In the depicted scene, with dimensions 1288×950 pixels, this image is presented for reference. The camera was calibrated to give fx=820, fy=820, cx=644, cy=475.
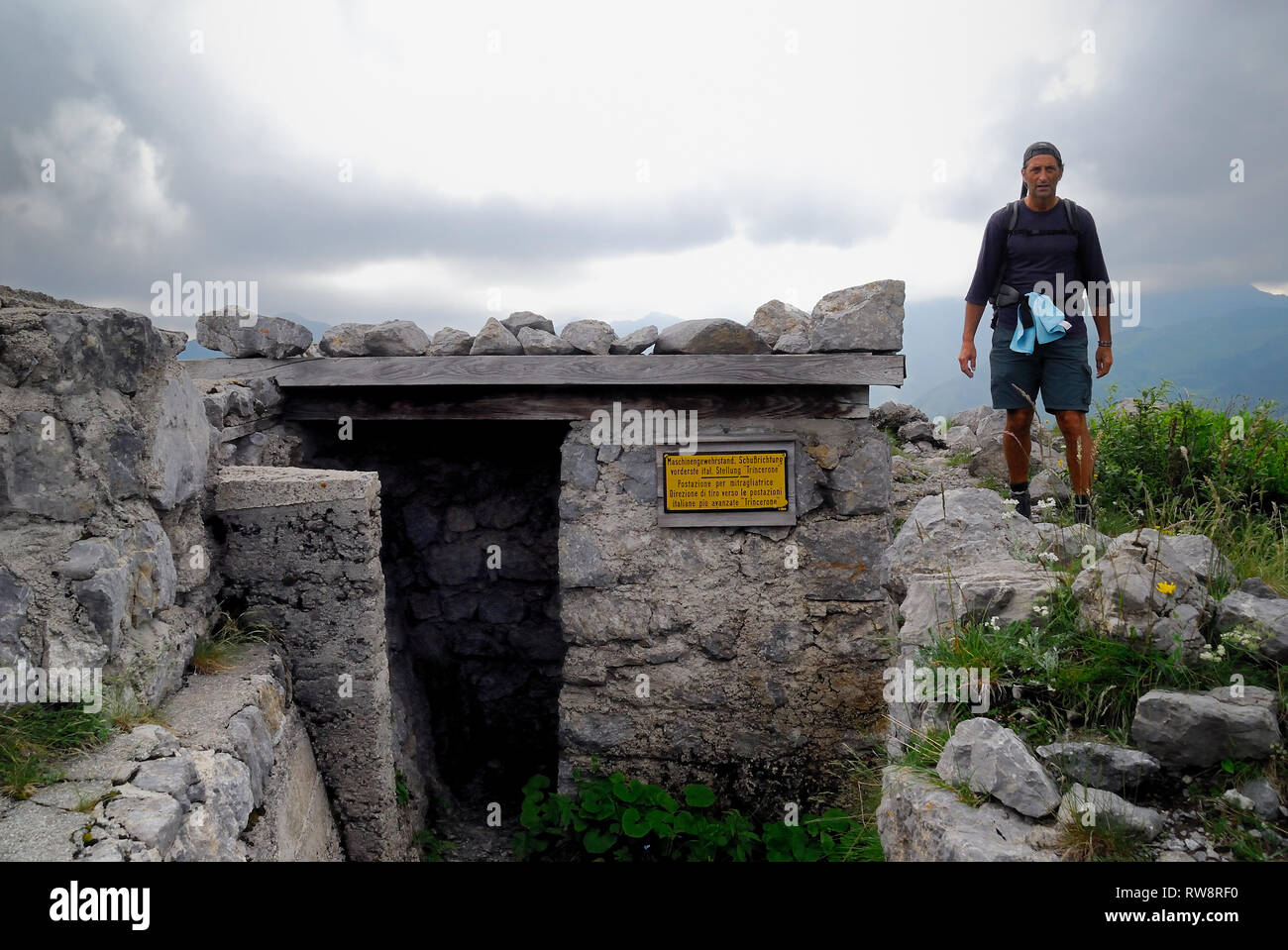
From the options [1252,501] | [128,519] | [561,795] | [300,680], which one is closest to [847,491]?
[1252,501]

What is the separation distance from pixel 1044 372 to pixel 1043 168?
0.95 metres

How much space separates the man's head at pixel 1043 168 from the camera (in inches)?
151

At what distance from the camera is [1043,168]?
3.83 m

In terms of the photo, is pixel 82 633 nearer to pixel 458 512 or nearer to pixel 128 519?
pixel 128 519

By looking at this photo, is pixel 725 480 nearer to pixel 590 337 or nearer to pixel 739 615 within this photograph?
pixel 739 615

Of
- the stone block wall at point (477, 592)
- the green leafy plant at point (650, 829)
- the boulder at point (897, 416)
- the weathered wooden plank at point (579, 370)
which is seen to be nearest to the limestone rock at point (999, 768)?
the green leafy plant at point (650, 829)

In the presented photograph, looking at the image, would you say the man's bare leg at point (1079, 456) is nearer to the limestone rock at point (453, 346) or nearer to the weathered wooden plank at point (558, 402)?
the weathered wooden plank at point (558, 402)

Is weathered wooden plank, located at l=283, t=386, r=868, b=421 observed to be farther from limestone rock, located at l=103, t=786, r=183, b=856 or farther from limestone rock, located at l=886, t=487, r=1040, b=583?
limestone rock, located at l=103, t=786, r=183, b=856

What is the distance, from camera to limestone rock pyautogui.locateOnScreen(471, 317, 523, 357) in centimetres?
438

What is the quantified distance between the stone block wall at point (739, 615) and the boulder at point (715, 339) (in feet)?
1.30

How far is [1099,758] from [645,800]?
292 cm

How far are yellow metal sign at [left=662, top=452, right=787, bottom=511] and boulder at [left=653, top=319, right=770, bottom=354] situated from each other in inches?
21.4
